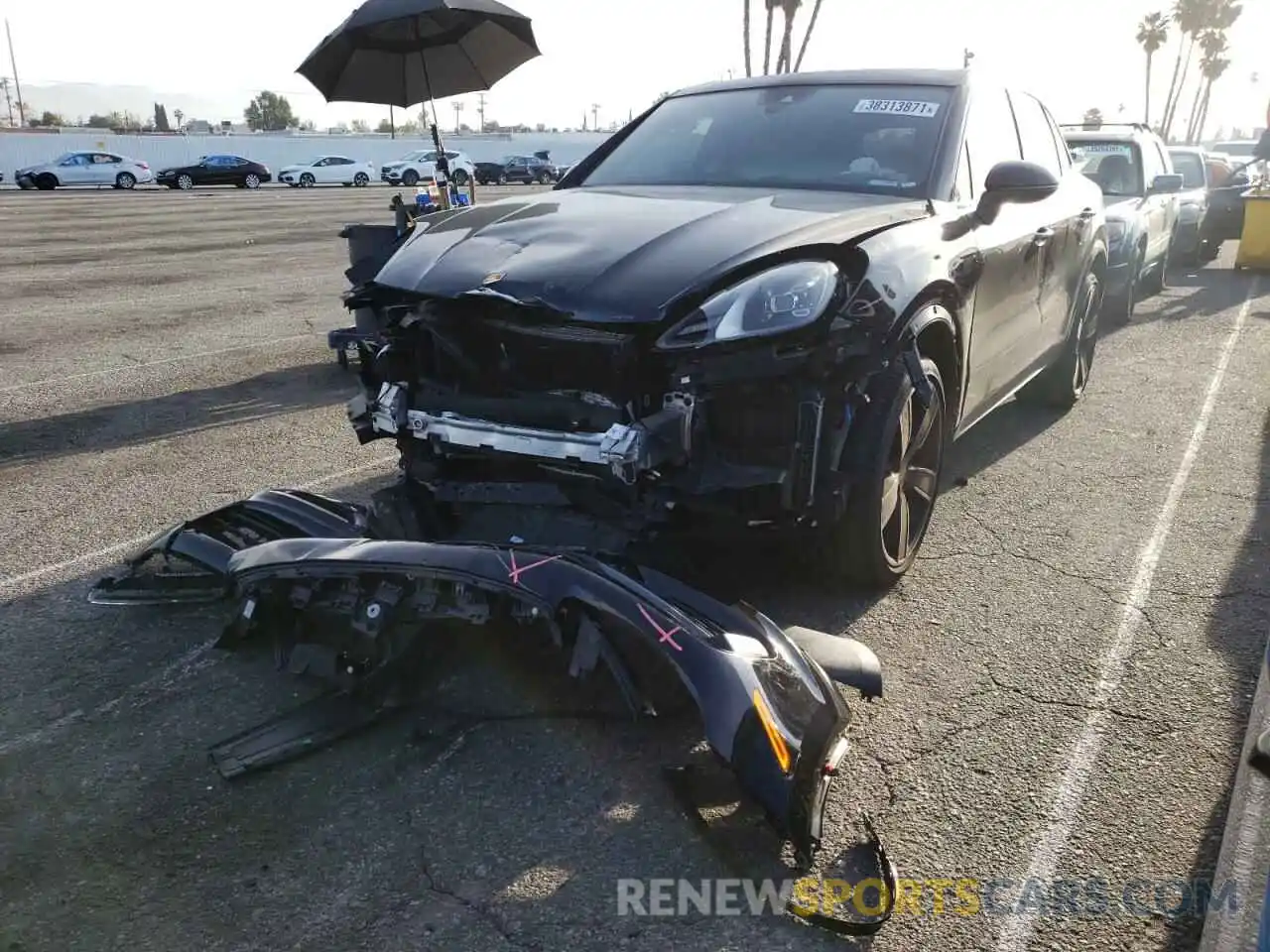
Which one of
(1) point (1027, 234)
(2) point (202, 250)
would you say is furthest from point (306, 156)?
(1) point (1027, 234)

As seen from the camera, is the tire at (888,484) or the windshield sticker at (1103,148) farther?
the windshield sticker at (1103,148)

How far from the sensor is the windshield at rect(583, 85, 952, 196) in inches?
160

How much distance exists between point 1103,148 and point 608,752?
960cm

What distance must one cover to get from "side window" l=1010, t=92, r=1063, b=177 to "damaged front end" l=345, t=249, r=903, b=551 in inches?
98.0

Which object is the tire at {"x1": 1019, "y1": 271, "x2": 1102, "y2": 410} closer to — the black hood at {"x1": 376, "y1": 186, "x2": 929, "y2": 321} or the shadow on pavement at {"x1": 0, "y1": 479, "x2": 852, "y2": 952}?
the black hood at {"x1": 376, "y1": 186, "x2": 929, "y2": 321}

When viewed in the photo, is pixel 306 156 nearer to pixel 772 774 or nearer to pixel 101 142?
pixel 101 142

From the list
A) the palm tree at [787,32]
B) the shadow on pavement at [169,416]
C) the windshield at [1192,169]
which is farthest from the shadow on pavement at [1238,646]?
the palm tree at [787,32]

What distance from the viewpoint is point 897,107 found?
4.28 m

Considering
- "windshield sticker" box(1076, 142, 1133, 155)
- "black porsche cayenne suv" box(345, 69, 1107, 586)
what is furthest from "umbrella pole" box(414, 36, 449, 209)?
"windshield sticker" box(1076, 142, 1133, 155)

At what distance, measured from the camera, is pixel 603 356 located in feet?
9.98

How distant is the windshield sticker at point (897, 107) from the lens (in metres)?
4.23

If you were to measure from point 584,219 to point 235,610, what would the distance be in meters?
1.79

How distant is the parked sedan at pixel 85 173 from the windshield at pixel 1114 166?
37087mm

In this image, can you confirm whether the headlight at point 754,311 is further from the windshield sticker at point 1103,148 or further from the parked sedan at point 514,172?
the parked sedan at point 514,172
